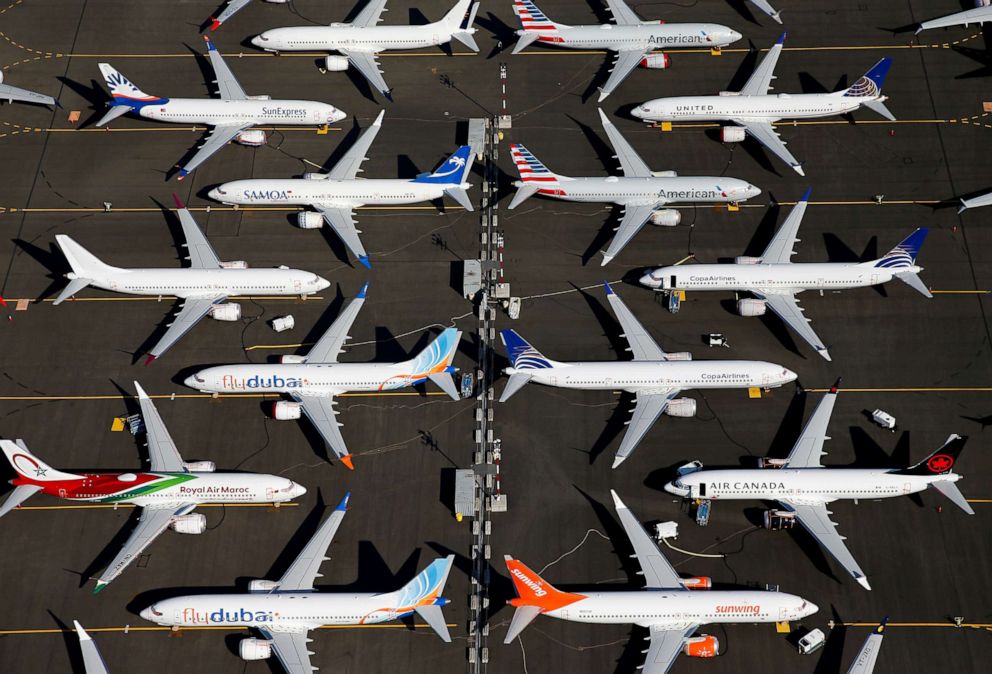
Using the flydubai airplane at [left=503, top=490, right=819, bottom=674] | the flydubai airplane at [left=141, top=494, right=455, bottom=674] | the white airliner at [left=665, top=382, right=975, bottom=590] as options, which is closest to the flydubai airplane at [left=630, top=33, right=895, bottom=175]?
the white airliner at [left=665, top=382, right=975, bottom=590]

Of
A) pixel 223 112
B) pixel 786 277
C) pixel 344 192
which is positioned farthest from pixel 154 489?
pixel 786 277

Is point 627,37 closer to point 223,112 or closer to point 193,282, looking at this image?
point 223,112

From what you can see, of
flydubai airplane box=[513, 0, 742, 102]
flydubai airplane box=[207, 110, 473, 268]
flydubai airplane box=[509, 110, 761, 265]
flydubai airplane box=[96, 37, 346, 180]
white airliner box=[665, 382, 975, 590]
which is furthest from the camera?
flydubai airplane box=[513, 0, 742, 102]

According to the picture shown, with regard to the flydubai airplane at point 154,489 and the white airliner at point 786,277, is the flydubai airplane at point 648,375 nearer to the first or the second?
the white airliner at point 786,277

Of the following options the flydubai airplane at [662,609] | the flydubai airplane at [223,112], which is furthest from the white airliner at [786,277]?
the flydubai airplane at [223,112]

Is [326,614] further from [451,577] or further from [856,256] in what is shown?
[856,256]

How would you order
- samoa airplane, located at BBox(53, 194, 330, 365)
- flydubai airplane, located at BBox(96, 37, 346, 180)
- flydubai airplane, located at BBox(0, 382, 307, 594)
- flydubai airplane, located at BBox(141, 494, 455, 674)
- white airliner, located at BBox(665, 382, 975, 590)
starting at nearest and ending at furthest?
1. flydubai airplane, located at BBox(141, 494, 455, 674)
2. white airliner, located at BBox(665, 382, 975, 590)
3. flydubai airplane, located at BBox(0, 382, 307, 594)
4. samoa airplane, located at BBox(53, 194, 330, 365)
5. flydubai airplane, located at BBox(96, 37, 346, 180)

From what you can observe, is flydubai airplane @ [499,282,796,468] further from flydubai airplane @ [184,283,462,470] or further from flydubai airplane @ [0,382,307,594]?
flydubai airplane @ [0,382,307,594]
